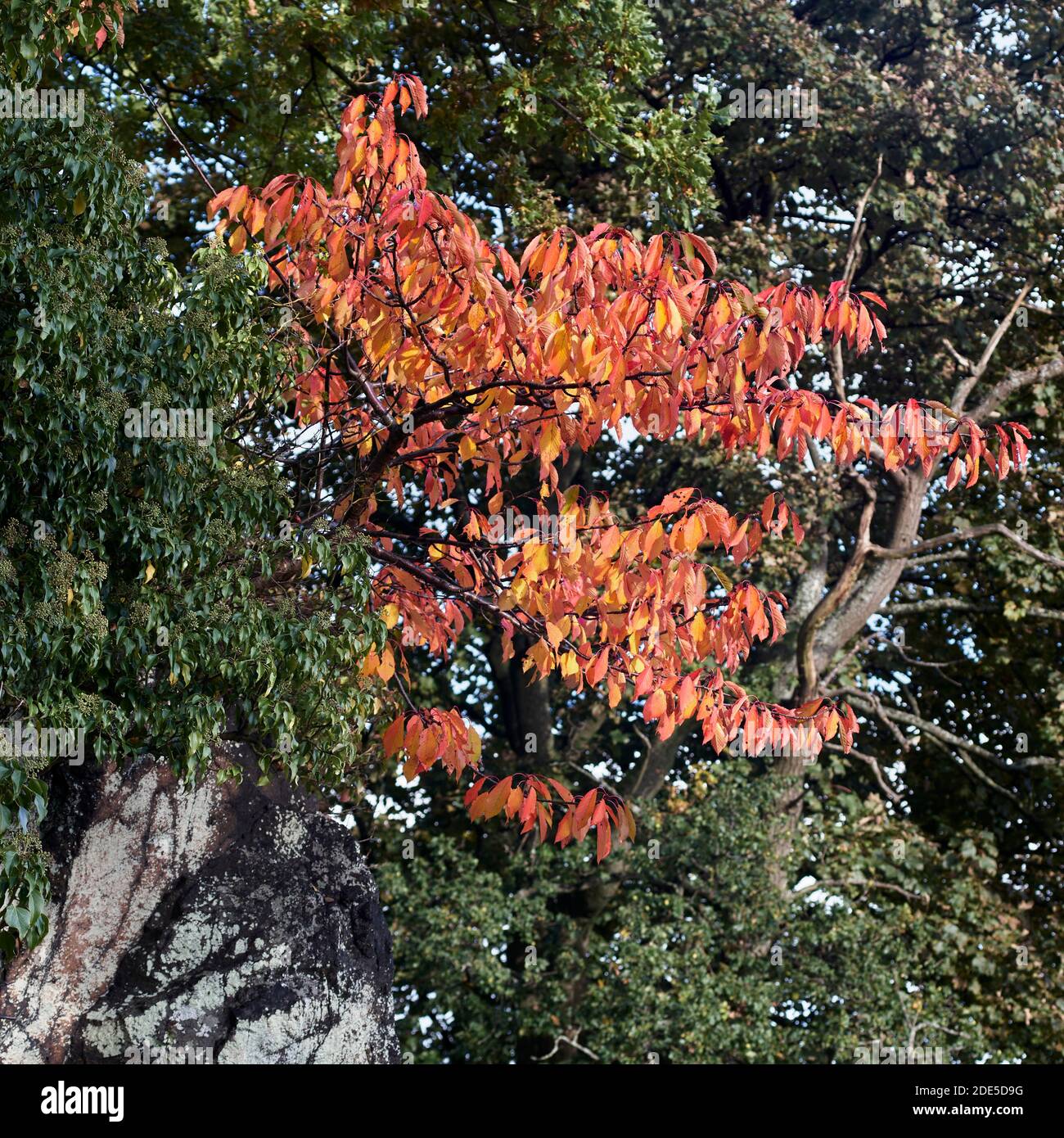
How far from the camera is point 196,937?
25.8ft

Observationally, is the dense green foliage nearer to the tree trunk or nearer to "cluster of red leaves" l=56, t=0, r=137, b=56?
"cluster of red leaves" l=56, t=0, r=137, b=56

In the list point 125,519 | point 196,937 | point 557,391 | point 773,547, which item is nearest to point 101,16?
point 125,519

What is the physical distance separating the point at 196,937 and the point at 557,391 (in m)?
3.67

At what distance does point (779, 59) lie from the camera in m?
15.2

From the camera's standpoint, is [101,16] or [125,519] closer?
[125,519]

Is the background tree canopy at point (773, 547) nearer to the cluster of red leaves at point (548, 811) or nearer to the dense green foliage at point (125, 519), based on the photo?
the dense green foliage at point (125, 519)

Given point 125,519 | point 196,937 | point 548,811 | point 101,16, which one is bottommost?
point 196,937

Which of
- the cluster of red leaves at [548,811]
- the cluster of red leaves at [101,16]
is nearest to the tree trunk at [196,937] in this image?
the cluster of red leaves at [548,811]

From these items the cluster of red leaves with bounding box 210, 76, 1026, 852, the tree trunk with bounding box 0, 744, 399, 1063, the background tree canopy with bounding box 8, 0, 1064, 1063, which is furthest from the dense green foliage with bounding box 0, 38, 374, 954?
the background tree canopy with bounding box 8, 0, 1064, 1063

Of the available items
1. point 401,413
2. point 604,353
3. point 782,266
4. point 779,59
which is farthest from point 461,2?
point 604,353

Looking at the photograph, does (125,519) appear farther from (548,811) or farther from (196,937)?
(548,811)

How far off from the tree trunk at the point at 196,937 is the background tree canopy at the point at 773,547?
468 cm

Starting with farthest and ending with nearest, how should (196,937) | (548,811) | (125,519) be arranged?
(548,811)
(196,937)
(125,519)
